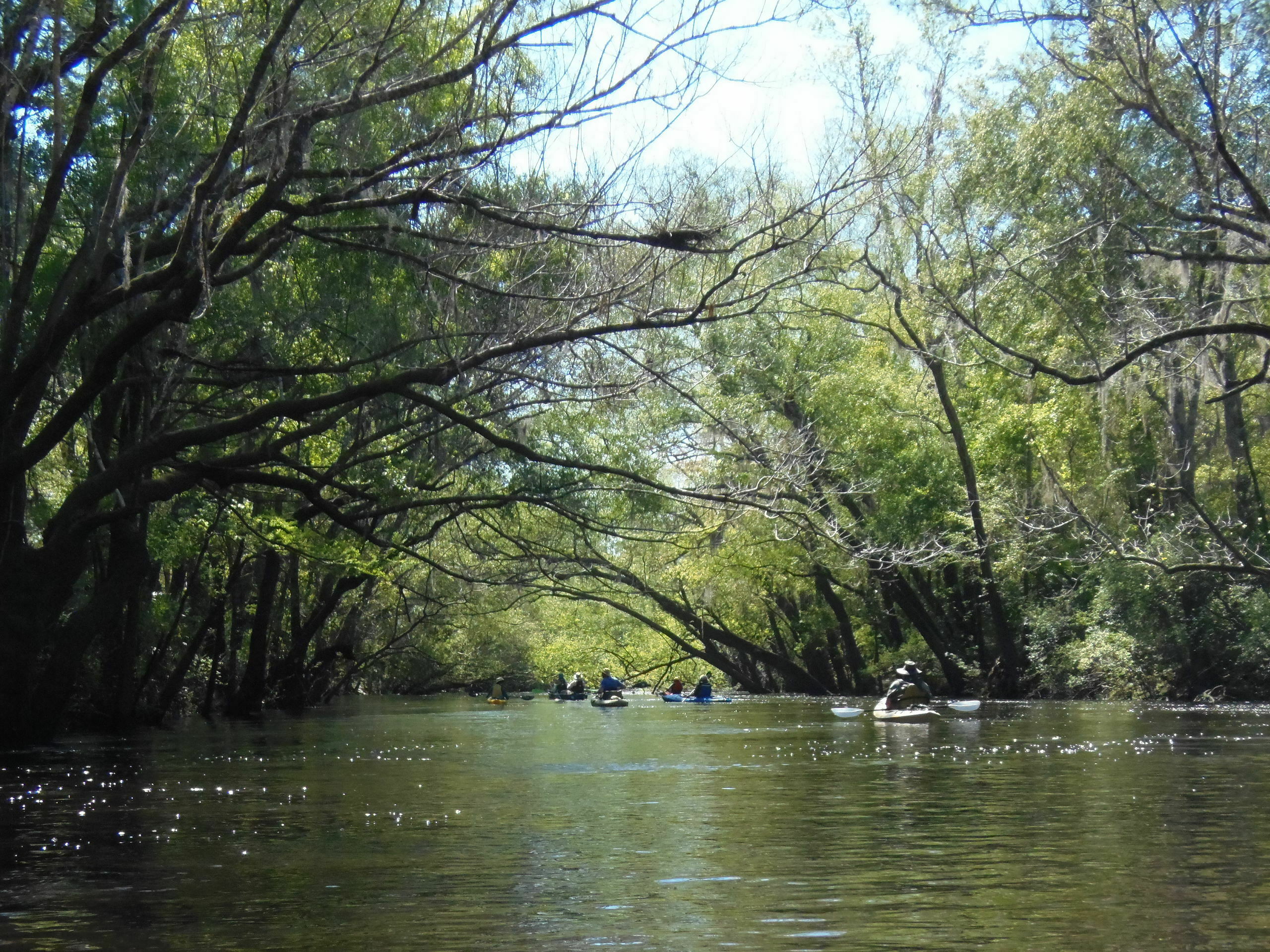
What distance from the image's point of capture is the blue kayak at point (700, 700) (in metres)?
38.1

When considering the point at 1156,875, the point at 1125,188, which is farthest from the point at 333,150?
the point at 1125,188

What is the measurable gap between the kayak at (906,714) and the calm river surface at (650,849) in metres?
6.00

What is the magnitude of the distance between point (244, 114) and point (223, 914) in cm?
665

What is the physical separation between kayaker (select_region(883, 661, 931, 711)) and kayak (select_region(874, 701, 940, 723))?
17 cm

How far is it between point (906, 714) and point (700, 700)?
1607 cm

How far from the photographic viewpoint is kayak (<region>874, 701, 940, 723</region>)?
23094 millimetres

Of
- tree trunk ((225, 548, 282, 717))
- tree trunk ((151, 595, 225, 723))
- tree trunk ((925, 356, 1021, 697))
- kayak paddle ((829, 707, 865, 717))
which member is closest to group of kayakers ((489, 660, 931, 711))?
kayak paddle ((829, 707, 865, 717))

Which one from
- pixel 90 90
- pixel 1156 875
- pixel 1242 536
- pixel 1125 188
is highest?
pixel 1125 188

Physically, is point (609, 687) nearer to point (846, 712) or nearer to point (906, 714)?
point (846, 712)

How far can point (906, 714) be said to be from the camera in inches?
906

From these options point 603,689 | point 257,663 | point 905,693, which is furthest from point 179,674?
point 603,689

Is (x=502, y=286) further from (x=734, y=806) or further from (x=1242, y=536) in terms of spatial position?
(x=1242, y=536)

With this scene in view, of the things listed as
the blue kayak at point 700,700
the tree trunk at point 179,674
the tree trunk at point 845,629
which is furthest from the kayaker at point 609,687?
the tree trunk at point 179,674

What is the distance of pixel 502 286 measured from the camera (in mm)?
16453
